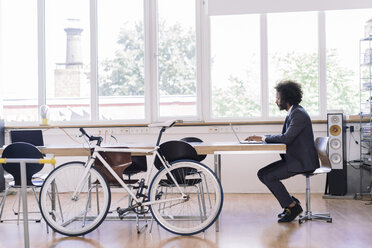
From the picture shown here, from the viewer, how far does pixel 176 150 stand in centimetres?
372

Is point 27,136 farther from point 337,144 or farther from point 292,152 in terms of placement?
point 337,144

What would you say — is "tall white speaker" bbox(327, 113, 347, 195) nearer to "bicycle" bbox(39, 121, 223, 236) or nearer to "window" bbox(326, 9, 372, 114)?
"window" bbox(326, 9, 372, 114)

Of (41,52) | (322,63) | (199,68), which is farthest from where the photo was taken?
(41,52)

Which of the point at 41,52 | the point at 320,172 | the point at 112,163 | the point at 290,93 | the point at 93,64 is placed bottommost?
the point at 320,172

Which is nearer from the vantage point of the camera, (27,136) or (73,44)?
(27,136)

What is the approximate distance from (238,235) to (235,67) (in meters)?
3.07

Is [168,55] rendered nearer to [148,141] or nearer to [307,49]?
[148,141]

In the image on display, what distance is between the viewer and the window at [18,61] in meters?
6.60

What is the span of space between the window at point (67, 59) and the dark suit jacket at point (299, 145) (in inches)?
134

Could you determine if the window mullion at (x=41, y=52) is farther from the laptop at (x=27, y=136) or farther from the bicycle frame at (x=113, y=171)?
the bicycle frame at (x=113, y=171)

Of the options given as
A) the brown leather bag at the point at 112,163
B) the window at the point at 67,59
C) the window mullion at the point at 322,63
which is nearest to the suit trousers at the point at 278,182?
the brown leather bag at the point at 112,163

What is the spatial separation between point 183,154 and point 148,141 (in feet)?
8.43

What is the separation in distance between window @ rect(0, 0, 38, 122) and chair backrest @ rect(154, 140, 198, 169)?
3.50 m

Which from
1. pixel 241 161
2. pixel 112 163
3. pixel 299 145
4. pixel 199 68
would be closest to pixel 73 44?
pixel 199 68
